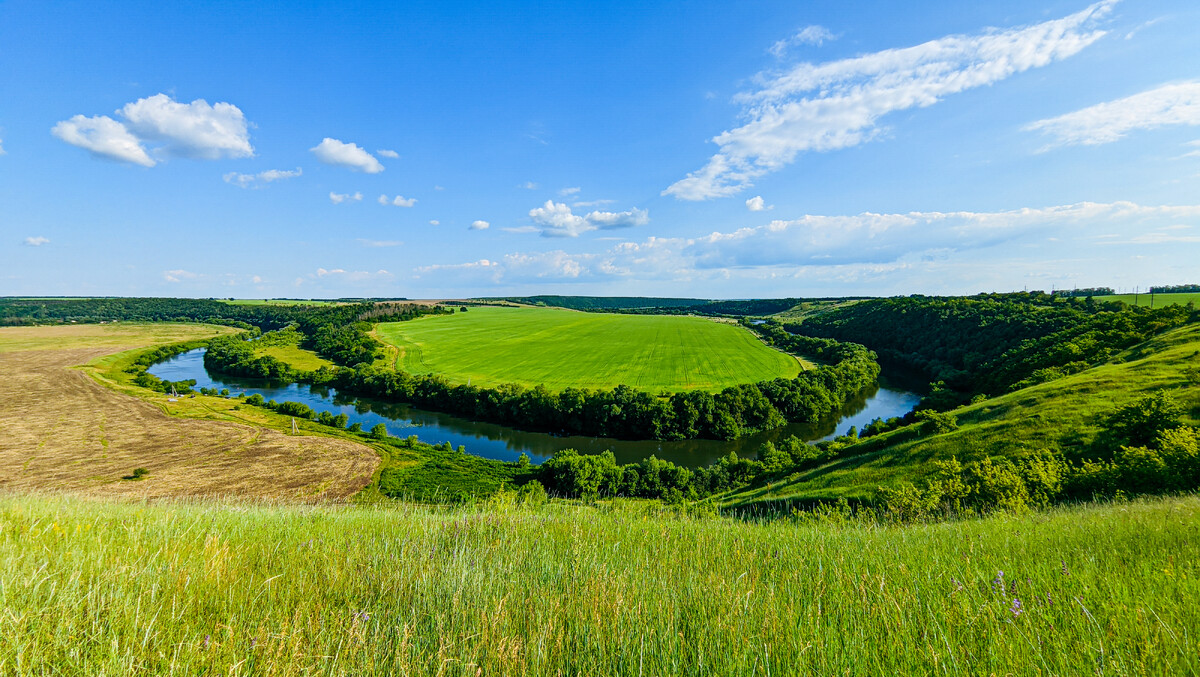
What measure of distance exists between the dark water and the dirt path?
1587cm

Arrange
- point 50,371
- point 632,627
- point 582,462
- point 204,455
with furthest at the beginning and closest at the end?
point 50,371
point 204,455
point 582,462
point 632,627

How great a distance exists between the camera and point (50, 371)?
294 ft

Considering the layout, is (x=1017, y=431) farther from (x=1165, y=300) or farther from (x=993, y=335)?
(x=1165, y=300)

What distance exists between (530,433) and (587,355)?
44402 mm

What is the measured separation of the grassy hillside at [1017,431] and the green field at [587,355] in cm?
4531

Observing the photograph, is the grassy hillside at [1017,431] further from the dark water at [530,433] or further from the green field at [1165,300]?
the green field at [1165,300]

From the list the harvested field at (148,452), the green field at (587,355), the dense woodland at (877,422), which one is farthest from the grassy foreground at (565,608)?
the green field at (587,355)

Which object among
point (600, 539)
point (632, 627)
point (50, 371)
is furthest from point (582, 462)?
point (50, 371)

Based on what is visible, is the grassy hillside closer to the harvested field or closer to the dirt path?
the harvested field

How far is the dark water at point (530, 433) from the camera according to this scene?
5953 centimetres

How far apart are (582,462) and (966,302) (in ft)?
501

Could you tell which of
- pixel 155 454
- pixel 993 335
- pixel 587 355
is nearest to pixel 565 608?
pixel 155 454

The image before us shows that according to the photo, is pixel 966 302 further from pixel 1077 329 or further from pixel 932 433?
pixel 932 433

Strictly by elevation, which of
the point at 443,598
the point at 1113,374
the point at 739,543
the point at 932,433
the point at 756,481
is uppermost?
the point at 443,598
